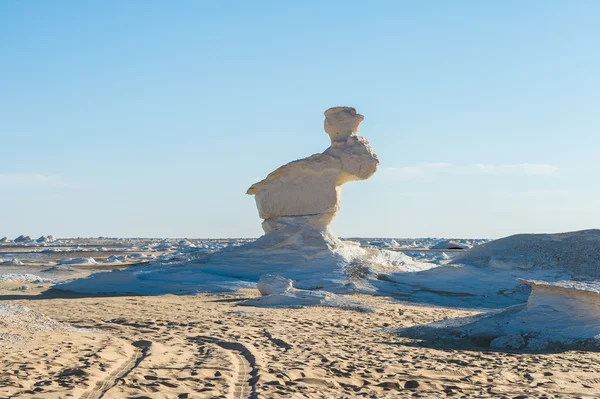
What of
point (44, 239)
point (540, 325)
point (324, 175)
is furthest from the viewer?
point (44, 239)

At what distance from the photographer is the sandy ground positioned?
697cm

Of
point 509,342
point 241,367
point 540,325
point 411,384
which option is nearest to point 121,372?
point 241,367

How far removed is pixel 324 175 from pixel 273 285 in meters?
6.75

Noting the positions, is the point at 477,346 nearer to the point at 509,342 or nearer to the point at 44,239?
the point at 509,342

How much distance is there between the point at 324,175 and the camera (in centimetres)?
2338

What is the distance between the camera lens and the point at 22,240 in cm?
8681

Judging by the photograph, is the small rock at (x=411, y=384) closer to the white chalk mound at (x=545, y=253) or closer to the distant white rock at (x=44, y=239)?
the white chalk mound at (x=545, y=253)

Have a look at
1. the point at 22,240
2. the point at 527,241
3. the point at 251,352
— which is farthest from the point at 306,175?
the point at 22,240

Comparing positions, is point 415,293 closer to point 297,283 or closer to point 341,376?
point 297,283

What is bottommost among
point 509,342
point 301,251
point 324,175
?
point 509,342

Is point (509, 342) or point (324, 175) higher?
point (324, 175)

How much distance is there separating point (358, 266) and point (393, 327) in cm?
851

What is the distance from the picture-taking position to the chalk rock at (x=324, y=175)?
911 inches

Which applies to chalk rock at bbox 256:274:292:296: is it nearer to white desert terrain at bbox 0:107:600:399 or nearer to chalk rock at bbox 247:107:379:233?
white desert terrain at bbox 0:107:600:399
